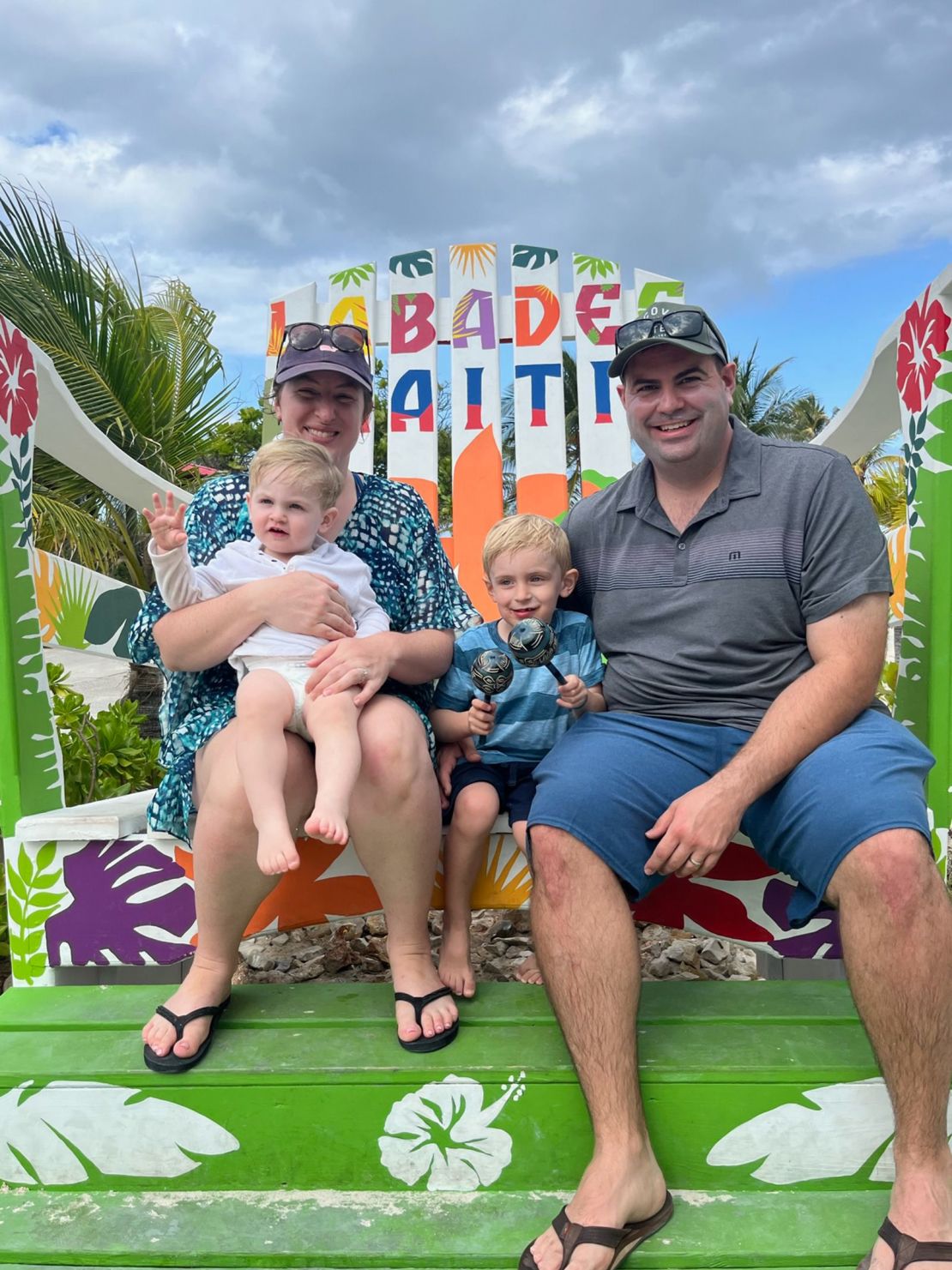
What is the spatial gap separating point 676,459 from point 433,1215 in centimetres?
141

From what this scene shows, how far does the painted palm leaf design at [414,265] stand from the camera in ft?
12.0

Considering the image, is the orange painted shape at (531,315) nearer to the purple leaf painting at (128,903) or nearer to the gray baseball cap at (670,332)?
the gray baseball cap at (670,332)

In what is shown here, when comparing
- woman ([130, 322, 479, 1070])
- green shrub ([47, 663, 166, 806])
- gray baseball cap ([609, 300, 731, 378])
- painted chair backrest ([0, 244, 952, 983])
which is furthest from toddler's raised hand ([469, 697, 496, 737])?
green shrub ([47, 663, 166, 806])

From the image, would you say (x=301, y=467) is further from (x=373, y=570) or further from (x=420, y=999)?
(x=420, y=999)

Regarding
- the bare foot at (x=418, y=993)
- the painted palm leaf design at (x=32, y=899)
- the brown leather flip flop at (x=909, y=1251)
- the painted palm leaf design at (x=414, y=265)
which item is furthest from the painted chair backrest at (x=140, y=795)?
the painted palm leaf design at (x=414, y=265)

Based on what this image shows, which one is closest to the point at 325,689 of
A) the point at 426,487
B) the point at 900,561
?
the point at 900,561

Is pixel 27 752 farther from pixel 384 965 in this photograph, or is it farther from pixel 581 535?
pixel 384 965

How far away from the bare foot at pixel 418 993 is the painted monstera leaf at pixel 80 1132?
38 centimetres

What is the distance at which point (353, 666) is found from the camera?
1.73 metres

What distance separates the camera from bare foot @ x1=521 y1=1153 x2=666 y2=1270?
1.31 m

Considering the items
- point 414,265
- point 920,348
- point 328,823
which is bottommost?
point 328,823

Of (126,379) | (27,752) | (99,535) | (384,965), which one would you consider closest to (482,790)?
(27,752)

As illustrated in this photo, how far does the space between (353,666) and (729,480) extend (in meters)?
0.85

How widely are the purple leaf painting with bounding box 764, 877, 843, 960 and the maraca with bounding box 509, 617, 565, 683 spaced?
612mm
